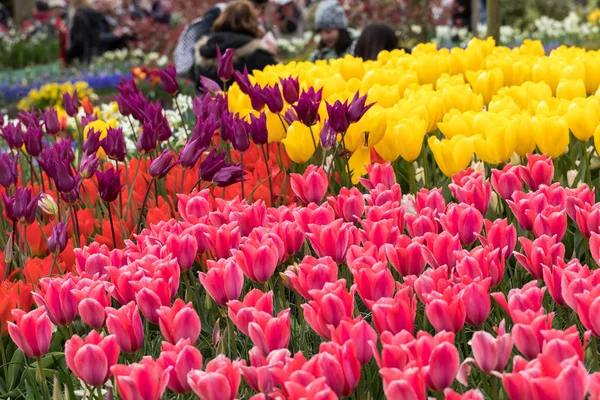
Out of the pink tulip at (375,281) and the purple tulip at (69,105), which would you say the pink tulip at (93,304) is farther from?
the purple tulip at (69,105)

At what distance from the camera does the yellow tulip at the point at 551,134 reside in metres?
2.56

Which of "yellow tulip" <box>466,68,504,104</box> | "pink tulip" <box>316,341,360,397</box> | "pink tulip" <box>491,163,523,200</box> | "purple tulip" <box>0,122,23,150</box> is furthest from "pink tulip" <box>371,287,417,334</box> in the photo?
"yellow tulip" <box>466,68,504,104</box>

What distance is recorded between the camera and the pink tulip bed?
1299mm

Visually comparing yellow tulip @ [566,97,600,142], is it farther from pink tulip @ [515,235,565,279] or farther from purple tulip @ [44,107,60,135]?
purple tulip @ [44,107,60,135]

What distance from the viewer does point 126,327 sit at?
1.57 metres

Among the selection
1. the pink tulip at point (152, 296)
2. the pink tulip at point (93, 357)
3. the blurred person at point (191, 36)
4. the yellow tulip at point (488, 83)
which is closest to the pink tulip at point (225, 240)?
the pink tulip at point (152, 296)

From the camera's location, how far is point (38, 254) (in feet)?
8.83

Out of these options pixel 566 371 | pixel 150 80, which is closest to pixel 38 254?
pixel 566 371

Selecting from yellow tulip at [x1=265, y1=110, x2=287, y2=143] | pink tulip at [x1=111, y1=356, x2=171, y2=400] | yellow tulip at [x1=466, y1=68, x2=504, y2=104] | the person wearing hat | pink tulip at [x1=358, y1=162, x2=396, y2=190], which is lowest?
the person wearing hat

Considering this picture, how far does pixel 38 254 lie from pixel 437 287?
156cm

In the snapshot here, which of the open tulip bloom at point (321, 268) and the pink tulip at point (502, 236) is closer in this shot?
the open tulip bloom at point (321, 268)

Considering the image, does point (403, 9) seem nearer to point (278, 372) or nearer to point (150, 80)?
point (150, 80)

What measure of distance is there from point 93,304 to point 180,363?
1.25 feet

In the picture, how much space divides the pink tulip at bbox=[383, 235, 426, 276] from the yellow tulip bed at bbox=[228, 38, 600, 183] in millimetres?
783
